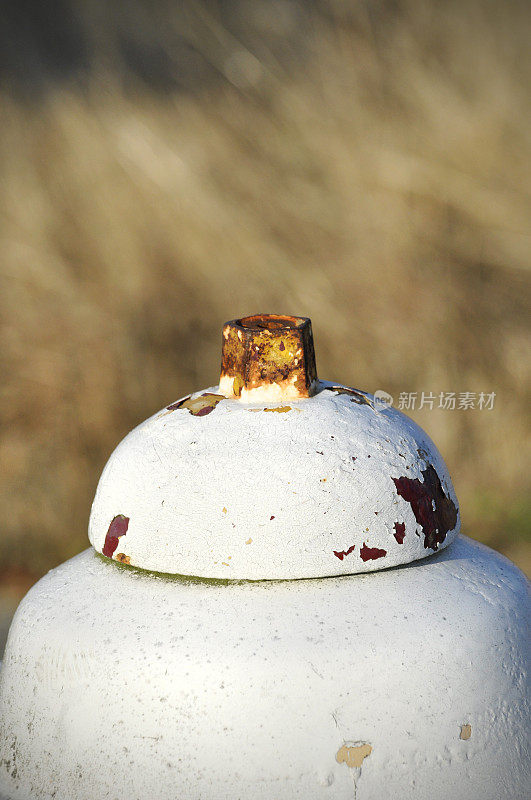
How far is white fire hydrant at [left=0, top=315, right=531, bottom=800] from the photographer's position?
107 cm

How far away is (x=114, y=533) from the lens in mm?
1266

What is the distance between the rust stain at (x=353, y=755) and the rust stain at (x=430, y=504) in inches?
11.7

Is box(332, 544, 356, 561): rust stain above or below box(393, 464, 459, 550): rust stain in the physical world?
below

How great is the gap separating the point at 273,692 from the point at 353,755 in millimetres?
119

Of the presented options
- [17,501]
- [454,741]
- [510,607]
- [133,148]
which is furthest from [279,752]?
[133,148]

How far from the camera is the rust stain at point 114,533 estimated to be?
4.11 ft

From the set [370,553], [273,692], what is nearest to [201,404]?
[370,553]

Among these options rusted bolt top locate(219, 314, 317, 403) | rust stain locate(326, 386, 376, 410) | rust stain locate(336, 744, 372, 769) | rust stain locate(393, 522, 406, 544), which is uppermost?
rusted bolt top locate(219, 314, 317, 403)

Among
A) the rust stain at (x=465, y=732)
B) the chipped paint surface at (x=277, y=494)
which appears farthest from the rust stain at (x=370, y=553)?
the rust stain at (x=465, y=732)

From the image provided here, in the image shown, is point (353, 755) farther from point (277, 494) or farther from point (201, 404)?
point (201, 404)

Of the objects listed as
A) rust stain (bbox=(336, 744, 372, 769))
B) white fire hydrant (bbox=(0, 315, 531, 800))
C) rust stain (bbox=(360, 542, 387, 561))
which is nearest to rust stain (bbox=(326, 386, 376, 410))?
white fire hydrant (bbox=(0, 315, 531, 800))

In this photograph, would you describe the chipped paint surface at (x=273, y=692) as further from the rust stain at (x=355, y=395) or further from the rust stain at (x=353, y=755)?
the rust stain at (x=355, y=395)

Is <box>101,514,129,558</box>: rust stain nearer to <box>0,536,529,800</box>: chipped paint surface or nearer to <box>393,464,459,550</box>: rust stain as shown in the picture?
<box>0,536,529,800</box>: chipped paint surface

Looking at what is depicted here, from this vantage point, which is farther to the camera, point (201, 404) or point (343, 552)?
point (201, 404)
